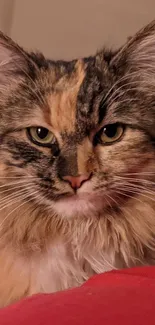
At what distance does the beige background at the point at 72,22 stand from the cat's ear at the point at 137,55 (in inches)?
25.3

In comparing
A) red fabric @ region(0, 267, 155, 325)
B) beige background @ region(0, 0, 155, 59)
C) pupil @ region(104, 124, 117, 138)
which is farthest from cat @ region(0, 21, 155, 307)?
beige background @ region(0, 0, 155, 59)

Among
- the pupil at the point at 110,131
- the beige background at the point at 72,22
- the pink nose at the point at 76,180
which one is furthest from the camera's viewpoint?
the beige background at the point at 72,22

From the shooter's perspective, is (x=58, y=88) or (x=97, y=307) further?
(x=58, y=88)

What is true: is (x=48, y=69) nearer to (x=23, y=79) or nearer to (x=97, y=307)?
(x=23, y=79)

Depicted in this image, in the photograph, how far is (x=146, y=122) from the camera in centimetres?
110

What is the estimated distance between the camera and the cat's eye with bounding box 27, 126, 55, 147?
42.8 inches

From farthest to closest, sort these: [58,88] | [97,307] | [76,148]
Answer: [58,88]
[76,148]
[97,307]

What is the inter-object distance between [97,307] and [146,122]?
23.2 inches

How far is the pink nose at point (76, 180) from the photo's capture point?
97 cm

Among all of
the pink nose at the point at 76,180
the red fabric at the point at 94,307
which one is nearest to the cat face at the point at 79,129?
the pink nose at the point at 76,180

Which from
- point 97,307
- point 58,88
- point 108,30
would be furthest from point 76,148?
point 108,30

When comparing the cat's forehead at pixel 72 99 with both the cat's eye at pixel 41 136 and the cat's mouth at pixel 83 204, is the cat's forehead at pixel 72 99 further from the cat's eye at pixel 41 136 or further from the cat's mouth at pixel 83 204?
the cat's mouth at pixel 83 204

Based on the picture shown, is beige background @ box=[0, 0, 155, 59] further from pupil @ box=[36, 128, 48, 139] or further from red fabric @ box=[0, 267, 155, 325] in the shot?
red fabric @ box=[0, 267, 155, 325]

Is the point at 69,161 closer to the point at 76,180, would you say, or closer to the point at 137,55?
the point at 76,180
